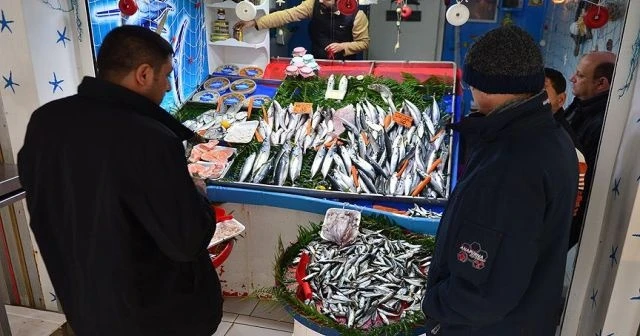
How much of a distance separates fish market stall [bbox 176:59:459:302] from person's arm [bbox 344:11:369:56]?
467 millimetres

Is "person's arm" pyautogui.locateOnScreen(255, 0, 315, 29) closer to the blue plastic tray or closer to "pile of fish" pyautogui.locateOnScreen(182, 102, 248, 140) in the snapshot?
the blue plastic tray

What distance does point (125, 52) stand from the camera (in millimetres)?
1727

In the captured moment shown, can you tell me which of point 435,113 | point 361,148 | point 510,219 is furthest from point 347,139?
point 510,219

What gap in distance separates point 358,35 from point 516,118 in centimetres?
402

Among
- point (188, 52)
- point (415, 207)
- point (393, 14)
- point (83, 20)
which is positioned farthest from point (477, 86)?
point (393, 14)

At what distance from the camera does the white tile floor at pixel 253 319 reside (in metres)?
3.68

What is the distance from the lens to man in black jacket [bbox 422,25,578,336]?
5.12ft

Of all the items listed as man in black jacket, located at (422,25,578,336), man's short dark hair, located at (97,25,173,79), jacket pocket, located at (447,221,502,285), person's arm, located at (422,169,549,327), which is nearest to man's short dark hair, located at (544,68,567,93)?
man in black jacket, located at (422,25,578,336)

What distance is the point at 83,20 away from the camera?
2893mm

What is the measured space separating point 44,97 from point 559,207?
104 inches

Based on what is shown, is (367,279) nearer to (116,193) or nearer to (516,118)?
(516,118)

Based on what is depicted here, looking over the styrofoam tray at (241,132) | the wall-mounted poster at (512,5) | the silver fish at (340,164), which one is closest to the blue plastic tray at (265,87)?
the styrofoam tray at (241,132)

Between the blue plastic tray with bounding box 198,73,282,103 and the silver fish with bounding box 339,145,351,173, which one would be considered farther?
the blue plastic tray with bounding box 198,73,282,103

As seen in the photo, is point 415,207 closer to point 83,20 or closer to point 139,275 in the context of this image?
point 139,275
